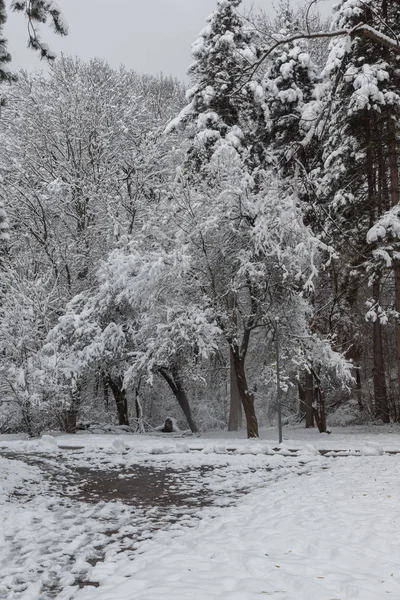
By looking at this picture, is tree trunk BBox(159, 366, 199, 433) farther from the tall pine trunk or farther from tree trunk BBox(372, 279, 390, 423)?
the tall pine trunk

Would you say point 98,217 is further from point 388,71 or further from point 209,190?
point 388,71

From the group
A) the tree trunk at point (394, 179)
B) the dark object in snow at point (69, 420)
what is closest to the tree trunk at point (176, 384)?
the dark object in snow at point (69, 420)

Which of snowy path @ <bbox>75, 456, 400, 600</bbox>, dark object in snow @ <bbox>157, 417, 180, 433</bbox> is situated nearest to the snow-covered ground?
snowy path @ <bbox>75, 456, 400, 600</bbox>

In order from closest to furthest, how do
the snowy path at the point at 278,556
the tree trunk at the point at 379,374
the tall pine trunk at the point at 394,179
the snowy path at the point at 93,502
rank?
1. the snowy path at the point at 278,556
2. the snowy path at the point at 93,502
3. the tall pine trunk at the point at 394,179
4. the tree trunk at the point at 379,374

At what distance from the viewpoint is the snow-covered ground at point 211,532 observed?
4113 mm

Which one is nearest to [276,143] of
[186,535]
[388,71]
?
[388,71]

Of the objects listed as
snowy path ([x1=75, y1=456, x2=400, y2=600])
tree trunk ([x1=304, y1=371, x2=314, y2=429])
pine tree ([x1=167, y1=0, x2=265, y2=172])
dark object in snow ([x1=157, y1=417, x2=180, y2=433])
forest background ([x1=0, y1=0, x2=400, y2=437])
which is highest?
pine tree ([x1=167, y1=0, x2=265, y2=172])

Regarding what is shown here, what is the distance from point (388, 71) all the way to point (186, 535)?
1408cm

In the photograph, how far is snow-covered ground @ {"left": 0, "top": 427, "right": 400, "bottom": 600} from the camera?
4.11 m

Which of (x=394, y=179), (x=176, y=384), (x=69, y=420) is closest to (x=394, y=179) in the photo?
(x=394, y=179)

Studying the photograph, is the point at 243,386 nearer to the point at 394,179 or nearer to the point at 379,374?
the point at 379,374

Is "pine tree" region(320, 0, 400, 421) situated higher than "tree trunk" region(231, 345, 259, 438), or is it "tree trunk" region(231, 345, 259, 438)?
"pine tree" region(320, 0, 400, 421)

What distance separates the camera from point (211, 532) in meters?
5.62

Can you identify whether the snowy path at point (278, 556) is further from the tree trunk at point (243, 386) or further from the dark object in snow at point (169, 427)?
the dark object in snow at point (169, 427)
